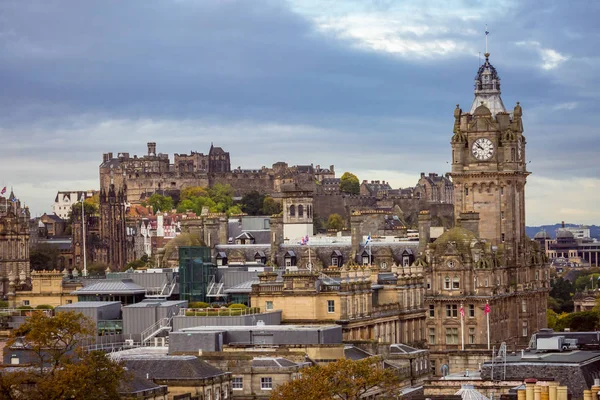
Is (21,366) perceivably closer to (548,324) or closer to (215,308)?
(215,308)

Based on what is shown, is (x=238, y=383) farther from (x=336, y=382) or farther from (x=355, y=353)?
(x=355, y=353)

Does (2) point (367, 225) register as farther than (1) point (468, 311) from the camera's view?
Yes

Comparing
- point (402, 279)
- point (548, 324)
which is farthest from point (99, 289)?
point (548, 324)

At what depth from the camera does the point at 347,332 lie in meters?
128

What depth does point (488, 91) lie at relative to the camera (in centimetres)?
17825

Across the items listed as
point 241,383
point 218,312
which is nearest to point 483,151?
point 218,312

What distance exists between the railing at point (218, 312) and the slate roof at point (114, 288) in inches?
555

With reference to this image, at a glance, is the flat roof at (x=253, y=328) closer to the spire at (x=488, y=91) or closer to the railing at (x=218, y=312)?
the railing at (x=218, y=312)

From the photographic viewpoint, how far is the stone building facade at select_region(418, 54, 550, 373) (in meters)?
162

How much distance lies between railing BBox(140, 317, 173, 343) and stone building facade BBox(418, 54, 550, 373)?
3969cm

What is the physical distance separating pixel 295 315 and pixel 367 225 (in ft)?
214

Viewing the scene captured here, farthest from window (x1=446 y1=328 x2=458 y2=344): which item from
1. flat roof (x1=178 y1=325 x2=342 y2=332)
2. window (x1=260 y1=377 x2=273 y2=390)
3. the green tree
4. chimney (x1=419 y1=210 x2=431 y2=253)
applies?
window (x1=260 y1=377 x2=273 y2=390)

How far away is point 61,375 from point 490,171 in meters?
93.8

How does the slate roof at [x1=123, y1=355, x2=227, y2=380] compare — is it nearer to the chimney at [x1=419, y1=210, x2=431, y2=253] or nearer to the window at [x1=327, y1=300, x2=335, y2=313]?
the window at [x1=327, y1=300, x2=335, y2=313]
